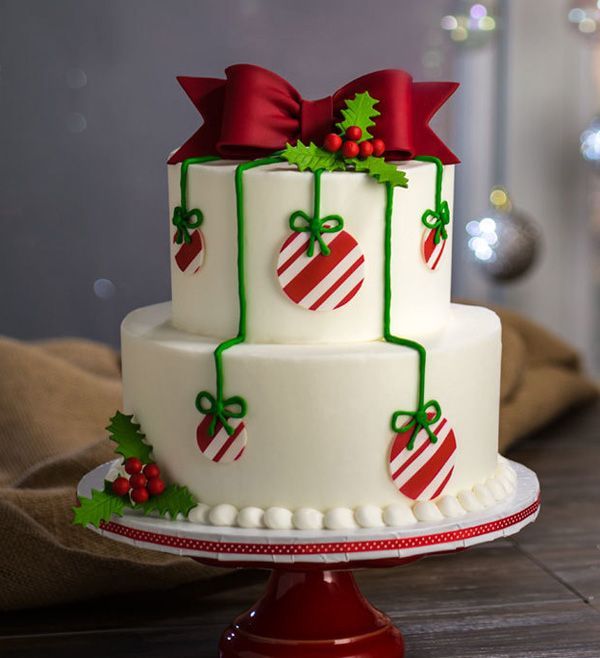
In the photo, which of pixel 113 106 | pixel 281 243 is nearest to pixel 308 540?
pixel 281 243

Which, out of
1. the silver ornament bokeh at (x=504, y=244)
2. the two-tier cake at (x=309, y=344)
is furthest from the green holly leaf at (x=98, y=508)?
the silver ornament bokeh at (x=504, y=244)

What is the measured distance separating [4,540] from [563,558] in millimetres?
979

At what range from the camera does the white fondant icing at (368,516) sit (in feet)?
4.59

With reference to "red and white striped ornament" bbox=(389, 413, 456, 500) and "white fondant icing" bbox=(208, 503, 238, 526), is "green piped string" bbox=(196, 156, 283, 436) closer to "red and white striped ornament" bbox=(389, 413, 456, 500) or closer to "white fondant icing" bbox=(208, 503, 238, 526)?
"white fondant icing" bbox=(208, 503, 238, 526)

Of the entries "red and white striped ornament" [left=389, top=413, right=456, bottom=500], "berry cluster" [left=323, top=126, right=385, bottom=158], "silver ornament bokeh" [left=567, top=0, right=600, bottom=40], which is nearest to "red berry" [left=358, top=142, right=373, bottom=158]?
"berry cluster" [left=323, top=126, right=385, bottom=158]

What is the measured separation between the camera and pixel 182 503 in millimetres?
1438

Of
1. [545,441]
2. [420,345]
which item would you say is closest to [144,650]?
[420,345]

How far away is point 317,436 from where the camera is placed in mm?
1414

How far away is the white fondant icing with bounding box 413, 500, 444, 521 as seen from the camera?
1423mm

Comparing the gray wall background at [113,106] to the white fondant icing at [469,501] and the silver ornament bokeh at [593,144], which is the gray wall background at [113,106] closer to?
the silver ornament bokeh at [593,144]

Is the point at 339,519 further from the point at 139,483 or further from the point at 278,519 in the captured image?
the point at 139,483

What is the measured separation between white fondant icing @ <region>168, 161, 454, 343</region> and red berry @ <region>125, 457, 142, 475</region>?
0.18 meters

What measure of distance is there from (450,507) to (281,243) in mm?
375

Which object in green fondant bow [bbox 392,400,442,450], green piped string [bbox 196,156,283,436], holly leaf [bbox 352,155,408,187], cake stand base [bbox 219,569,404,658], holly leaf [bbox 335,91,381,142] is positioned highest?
holly leaf [bbox 335,91,381,142]
